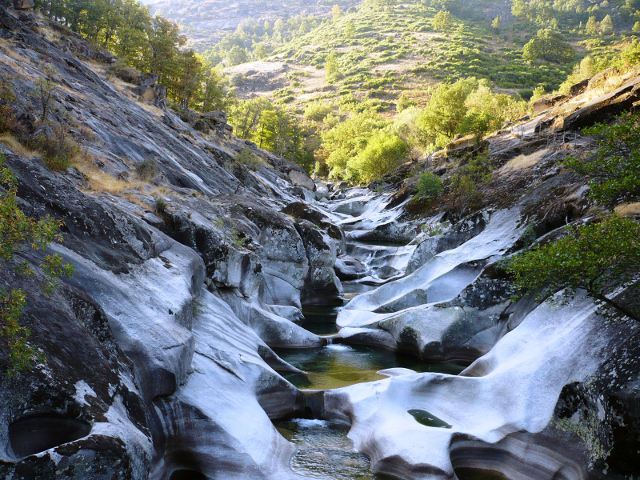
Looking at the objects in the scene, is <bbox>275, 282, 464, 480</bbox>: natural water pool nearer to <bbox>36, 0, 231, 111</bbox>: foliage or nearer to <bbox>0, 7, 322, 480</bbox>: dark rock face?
<bbox>0, 7, 322, 480</bbox>: dark rock face

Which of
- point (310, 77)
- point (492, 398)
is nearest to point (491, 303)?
point (492, 398)

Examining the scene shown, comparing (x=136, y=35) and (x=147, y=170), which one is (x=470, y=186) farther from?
(x=136, y=35)

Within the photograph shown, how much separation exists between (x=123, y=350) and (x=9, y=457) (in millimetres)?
3478

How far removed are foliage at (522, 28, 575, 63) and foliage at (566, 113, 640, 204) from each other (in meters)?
160

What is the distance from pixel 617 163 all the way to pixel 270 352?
36.4ft

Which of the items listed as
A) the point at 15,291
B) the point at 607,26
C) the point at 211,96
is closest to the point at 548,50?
the point at 607,26

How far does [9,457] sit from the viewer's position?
5629mm

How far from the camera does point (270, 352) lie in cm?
1622

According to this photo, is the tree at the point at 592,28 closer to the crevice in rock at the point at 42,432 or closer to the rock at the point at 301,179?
the rock at the point at 301,179

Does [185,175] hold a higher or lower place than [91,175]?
lower

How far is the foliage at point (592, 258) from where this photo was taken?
A: 9531mm

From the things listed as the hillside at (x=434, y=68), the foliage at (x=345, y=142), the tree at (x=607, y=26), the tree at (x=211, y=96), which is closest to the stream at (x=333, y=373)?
the tree at (x=211, y=96)

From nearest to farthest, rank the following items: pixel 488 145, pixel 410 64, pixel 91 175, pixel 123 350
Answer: pixel 123 350
pixel 91 175
pixel 488 145
pixel 410 64

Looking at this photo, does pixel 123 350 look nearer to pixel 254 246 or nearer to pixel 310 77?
pixel 254 246
